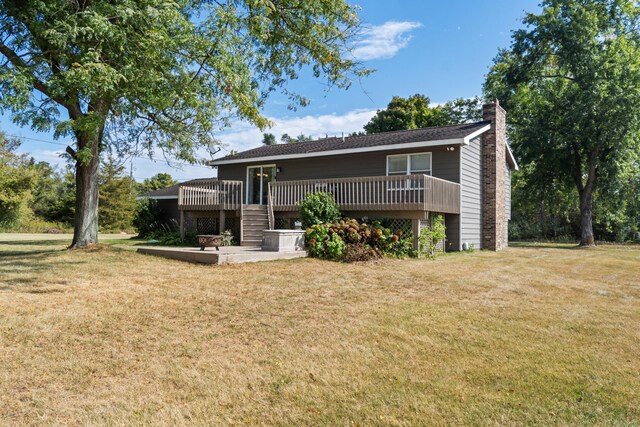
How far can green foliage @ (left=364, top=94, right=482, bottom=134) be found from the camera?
1373 inches

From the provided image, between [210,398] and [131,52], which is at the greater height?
[131,52]

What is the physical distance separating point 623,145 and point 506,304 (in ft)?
65.3

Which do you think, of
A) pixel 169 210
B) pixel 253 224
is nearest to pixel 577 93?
pixel 253 224

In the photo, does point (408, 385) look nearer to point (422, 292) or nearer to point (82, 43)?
point (422, 292)

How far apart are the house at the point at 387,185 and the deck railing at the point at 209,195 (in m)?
0.04

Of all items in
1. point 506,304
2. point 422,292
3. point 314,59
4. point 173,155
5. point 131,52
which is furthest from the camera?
point 173,155

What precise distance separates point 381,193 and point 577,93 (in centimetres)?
1521

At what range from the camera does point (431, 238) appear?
44.0ft

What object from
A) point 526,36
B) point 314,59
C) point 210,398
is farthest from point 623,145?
point 210,398

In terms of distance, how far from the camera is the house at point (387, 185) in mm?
13312

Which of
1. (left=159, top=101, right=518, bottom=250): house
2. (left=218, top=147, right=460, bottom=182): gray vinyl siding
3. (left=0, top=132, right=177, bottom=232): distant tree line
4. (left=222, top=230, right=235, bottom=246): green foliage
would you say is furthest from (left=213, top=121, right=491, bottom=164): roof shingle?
(left=0, top=132, right=177, bottom=232): distant tree line

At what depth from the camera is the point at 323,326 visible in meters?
5.03

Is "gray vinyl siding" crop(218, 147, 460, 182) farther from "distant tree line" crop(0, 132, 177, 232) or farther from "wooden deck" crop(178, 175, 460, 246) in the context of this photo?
"distant tree line" crop(0, 132, 177, 232)

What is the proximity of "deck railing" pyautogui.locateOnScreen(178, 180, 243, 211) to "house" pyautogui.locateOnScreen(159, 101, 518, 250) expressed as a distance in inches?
1.5
